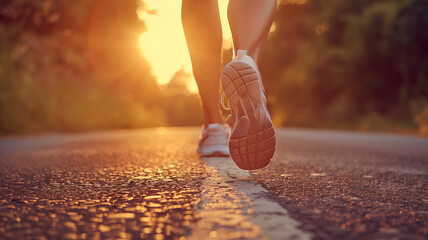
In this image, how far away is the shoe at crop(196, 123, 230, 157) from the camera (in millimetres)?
2600

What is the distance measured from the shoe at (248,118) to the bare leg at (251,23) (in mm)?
209

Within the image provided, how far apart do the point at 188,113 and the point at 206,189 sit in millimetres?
62368

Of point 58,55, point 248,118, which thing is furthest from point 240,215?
point 58,55

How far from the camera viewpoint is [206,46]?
261 centimetres

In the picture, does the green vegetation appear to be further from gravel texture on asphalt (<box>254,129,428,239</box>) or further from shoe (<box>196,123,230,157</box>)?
gravel texture on asphalt (<box>254,129,428,239</box>)

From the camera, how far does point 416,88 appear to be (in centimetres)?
1498

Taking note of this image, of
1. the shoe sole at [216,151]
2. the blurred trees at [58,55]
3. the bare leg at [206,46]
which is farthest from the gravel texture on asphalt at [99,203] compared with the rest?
the blurred trees at [58,55]

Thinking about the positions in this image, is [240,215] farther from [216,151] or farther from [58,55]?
[58,55]

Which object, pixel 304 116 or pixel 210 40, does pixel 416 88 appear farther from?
pixel 210 40

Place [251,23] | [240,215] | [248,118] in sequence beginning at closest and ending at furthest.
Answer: [240,215] → [248,118] → [251,23]

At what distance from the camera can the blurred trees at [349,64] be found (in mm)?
14688

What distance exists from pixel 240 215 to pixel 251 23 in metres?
1.15

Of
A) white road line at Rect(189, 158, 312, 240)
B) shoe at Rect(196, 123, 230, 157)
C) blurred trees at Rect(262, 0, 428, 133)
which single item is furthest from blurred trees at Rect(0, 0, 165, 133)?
blurred trees at Rect(262, 0, 428, 133)

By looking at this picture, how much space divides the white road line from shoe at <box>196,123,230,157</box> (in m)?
0.82
